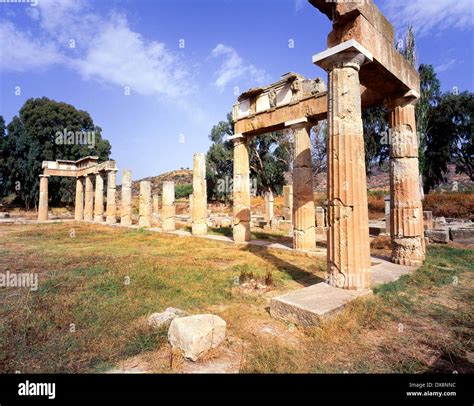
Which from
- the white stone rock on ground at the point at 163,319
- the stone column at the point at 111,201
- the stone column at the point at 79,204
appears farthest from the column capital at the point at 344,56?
the stone column at the point at 79,204

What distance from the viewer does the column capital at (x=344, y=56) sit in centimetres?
492

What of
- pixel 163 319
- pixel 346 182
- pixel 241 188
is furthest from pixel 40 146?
pixel 346 182

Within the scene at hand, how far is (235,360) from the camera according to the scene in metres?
3.01

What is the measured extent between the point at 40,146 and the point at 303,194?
116 ft

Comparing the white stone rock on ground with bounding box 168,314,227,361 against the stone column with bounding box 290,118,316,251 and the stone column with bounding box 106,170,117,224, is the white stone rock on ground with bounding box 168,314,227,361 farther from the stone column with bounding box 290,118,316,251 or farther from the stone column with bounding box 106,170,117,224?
the stone column with bounding box 106,170,117,224

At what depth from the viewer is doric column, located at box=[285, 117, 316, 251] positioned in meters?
9.18

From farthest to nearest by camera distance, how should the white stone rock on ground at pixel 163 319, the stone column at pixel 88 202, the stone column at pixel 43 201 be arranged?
the stone column at pixel 43 201, the stone column at pixel 88 202, the white stone rock on ground at pixel 163 319

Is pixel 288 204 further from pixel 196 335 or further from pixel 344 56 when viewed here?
pixel 196 335

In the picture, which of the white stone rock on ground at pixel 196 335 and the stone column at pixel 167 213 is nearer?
the white stone rock on ground at pixel 196 335

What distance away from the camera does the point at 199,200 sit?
1419 cm

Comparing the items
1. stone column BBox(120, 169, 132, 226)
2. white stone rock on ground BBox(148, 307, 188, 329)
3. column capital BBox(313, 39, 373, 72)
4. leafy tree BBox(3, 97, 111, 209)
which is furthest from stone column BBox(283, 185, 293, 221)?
leafy tree BBox(3, 97, 111, 209)

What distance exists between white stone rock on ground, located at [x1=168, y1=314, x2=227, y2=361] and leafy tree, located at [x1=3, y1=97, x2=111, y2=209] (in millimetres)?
35403

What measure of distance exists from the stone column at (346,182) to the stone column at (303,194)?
4082 millimetres

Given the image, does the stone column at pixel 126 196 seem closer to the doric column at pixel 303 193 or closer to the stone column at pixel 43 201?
the stone column at pixel 43 201
